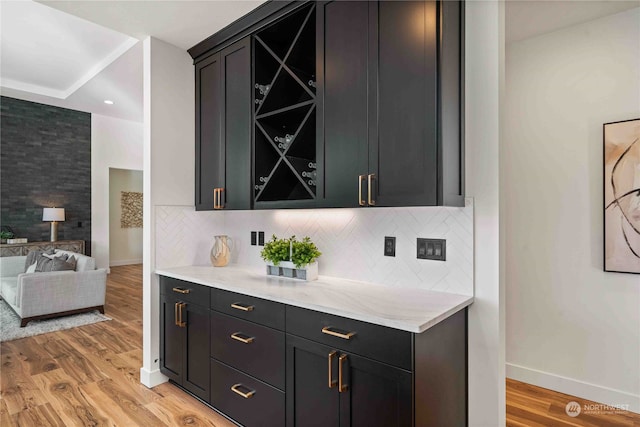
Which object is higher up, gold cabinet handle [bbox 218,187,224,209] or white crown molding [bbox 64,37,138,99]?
white crown molding [bbox 64,37,138,99]

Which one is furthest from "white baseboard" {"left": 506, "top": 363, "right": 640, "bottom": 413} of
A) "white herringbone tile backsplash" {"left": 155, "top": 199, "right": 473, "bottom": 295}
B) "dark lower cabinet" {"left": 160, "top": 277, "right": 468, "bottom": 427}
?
"white herringbone tile backsplash" {"left": 155, "top": 199, "right": 473, "bottom": 295}

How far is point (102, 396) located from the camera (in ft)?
8.45

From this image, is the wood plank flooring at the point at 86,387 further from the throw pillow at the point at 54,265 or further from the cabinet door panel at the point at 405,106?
the cabinet door panel at the point at 405,106

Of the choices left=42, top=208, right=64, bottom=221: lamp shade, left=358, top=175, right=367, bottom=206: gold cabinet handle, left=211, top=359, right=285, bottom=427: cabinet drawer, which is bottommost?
left=211, top=359, right=285, bottom=427: cabinet drawer

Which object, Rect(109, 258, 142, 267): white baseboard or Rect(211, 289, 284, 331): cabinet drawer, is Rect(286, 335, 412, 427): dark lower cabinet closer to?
Rect(211, 289, 284, 331): cabinet drawer

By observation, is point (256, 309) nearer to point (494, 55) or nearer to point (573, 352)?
point (494, 55)

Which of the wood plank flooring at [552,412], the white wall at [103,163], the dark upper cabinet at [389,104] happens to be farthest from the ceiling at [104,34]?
the wood plank flooring at [552,412]

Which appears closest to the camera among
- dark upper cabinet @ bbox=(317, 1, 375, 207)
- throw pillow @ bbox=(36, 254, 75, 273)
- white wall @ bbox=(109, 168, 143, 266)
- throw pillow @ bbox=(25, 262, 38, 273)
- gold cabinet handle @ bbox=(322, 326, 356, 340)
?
gold cabinet handle @ bbox=(322, 326, 356, 340)

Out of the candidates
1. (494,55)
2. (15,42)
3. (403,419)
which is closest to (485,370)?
(403,419)

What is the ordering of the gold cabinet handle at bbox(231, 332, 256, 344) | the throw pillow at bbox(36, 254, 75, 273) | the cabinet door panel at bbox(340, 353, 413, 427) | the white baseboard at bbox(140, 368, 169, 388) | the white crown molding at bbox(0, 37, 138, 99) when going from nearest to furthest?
the cabinet door panel at bbox(340, 353, 413, 427)
the gold cabinet handle at bbox(231, 332, 256, 344)
the white baseboard at bbox(140, 368, 169, 388)
the white crown molding at bbox(0, 37, 138, 99)
the throw pillow at bbox(36, 254, 75, 273)

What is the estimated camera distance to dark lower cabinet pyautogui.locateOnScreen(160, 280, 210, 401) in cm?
238

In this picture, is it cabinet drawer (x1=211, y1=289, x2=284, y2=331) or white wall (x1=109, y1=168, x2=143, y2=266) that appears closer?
cabinet drawer (x1=211, y1=289, x2=284, y2=331)

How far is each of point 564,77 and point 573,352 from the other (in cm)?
209

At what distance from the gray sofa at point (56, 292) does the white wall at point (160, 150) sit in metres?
2.34
